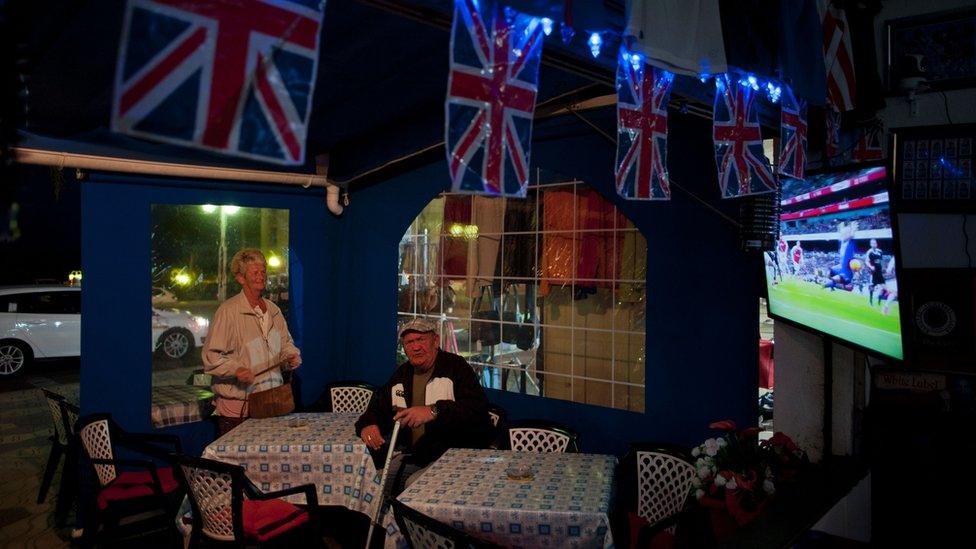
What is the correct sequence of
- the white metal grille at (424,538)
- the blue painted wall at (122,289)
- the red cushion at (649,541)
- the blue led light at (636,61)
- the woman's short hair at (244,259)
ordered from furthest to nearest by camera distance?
the blue painted wall at (122,289) → the woman's short hair at (244,259) → the red cushion at (649,541) → the blue led light at (636,61) → the white metal grille at (424,538)

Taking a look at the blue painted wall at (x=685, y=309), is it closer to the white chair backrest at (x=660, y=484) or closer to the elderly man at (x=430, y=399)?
the white chair backrest at (x=660, y=484)

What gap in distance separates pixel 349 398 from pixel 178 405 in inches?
75.9

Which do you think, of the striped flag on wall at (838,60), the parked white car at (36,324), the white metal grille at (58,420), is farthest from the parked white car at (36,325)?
the striped flag on wall at (838,60)

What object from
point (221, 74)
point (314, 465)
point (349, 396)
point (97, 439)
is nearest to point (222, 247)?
point (349, 396)

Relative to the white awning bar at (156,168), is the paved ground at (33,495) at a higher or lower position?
lower

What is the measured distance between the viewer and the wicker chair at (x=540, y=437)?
4.98 metres

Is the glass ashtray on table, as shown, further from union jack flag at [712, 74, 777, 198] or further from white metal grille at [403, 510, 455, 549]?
union jack flag at [712, 74, 777, 198]

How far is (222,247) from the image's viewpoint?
7496 millimetres

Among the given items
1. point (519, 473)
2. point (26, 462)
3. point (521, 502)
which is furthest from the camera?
point (26, 462)

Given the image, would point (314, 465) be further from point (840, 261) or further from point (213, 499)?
point (840, 261)

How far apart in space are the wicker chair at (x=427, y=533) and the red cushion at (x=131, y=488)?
2.60 m

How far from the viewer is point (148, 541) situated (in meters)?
5.45

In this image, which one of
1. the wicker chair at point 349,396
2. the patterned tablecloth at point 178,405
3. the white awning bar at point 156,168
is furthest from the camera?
the wicker chair at point 349,396

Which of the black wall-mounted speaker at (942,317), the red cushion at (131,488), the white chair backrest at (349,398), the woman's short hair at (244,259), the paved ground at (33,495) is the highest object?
the woman's short hair at (244,259)
